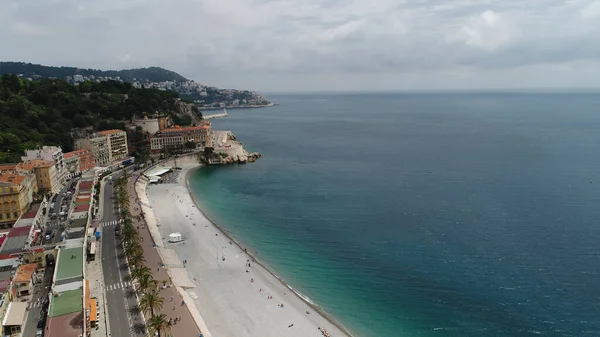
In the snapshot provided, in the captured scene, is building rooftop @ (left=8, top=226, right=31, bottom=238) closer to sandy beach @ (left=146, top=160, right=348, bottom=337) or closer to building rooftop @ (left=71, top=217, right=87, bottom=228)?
building rooftop @ (left=71, top=217, right=87, bottom=228)

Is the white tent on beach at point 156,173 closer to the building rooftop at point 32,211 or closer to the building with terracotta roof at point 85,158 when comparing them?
the building with terracotta roof at point 85,158

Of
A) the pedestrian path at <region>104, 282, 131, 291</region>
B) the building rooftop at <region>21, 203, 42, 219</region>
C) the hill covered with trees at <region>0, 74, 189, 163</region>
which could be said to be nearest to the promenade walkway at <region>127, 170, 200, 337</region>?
the pedestrian path at <region>104, 282, 131, 291</region>

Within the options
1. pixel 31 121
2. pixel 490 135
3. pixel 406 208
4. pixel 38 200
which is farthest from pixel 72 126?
pixel 490 135

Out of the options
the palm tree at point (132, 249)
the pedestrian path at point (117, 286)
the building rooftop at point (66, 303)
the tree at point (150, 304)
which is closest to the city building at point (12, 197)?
the palm tree at point (132, 249)

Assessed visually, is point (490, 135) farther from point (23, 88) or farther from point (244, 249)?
point (23, 88)

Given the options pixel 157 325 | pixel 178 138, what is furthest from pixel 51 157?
pixel 178 138
